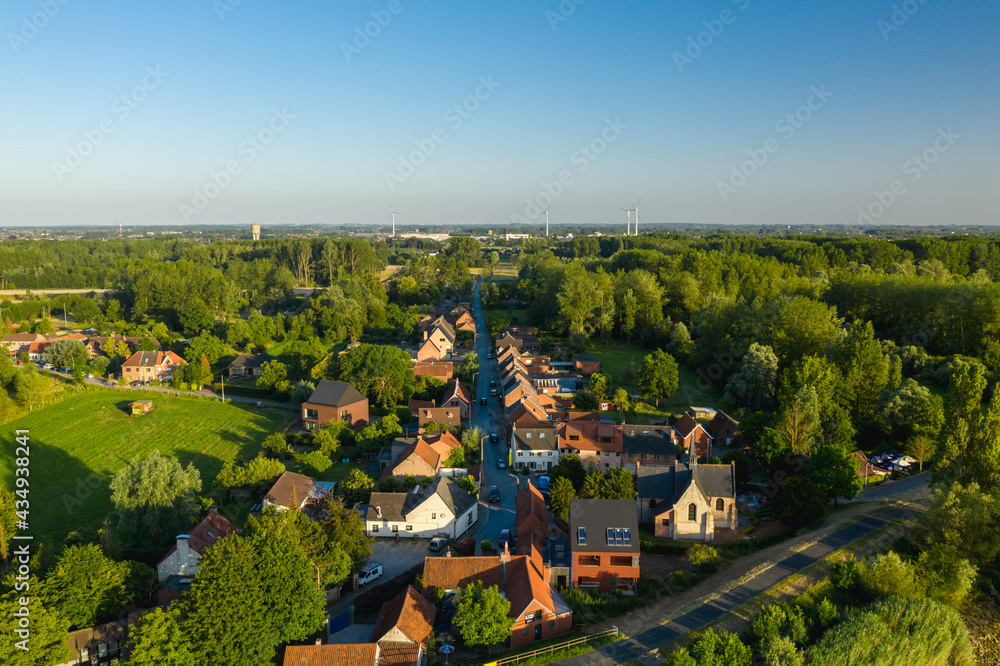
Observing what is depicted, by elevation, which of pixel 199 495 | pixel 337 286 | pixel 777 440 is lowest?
pixel 199 495

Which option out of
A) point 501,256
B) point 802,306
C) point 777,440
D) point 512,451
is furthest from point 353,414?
point 501,256

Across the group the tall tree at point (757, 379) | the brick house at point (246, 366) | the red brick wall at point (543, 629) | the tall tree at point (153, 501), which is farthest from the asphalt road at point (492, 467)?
the brick house at point (246, 366)

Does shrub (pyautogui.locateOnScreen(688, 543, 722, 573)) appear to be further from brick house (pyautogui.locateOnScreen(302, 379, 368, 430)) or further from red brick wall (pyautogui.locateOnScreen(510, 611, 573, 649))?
brick house (pyautogui.locateOnScreen(302, 379, 368, 430))

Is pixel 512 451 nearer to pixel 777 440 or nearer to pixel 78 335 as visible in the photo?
pixel 777 440

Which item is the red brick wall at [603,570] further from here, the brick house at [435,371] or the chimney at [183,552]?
the brick house at [435,371]

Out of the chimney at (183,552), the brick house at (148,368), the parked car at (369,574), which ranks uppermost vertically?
the brick house at (148,368)

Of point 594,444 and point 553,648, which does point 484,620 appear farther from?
point 594,444
